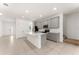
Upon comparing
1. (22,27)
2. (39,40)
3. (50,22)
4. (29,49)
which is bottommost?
(29,49)

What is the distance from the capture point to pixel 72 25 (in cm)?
183

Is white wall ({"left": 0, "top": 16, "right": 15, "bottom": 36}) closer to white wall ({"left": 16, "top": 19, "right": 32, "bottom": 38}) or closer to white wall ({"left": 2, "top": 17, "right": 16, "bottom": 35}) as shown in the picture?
white wall ({"left": 2, "top": 17, "right": 16, "bottom": 35})

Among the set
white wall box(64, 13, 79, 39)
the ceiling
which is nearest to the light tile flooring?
white wall box(64, 13, 79, 39)

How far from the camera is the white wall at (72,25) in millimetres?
1763

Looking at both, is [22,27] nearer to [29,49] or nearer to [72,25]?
[29,49]

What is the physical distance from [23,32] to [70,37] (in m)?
1.22

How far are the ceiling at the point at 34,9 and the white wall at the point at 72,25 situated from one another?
0.48ft

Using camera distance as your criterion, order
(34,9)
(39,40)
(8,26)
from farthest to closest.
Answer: (39,40) → (8,26) → (34,9)

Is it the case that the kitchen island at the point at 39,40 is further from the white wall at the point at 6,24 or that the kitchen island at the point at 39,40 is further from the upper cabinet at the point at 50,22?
the white wall at the point at 6,24

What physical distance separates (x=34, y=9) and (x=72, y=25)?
3.33ft

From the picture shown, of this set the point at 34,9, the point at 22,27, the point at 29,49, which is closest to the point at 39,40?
the point at 29,49

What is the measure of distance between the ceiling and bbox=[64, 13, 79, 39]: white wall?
0.48 ft

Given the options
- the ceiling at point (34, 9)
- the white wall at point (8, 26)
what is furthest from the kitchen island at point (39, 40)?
the ceiling at point (34, 9)

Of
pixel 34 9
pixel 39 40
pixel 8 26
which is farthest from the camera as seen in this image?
pixel 39 40
